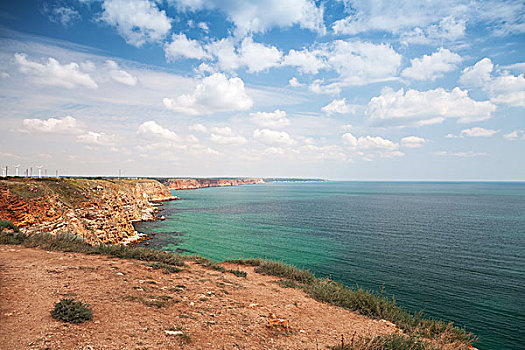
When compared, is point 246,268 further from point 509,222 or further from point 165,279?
point 509,222

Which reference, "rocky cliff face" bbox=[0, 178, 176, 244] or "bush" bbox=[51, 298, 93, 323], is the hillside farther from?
"rocky cliff face" bbox=[0, 178, 176, 244]

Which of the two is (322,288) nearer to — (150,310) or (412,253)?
(150,310)

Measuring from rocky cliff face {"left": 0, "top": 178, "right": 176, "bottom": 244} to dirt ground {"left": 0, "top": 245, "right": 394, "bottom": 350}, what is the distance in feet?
41.5

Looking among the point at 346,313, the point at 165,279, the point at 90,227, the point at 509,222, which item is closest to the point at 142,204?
the point at 90,227

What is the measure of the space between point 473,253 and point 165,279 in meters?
34.5

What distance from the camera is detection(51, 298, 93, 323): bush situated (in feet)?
20.2

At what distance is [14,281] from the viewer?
8273 mm

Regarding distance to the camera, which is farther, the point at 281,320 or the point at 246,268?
the point at 246,268

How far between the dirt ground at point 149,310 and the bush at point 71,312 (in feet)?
0.53

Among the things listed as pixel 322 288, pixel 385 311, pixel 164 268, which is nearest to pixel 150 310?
pixel 164 268

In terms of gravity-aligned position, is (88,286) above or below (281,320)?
above

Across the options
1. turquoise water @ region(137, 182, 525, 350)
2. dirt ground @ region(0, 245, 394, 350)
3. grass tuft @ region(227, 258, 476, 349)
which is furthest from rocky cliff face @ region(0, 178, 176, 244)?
grass tuft @ region(227, 258, 476, 349)

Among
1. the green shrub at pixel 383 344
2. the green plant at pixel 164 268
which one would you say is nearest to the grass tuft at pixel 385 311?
the green shrub at pixel 383 344

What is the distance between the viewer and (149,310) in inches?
297
